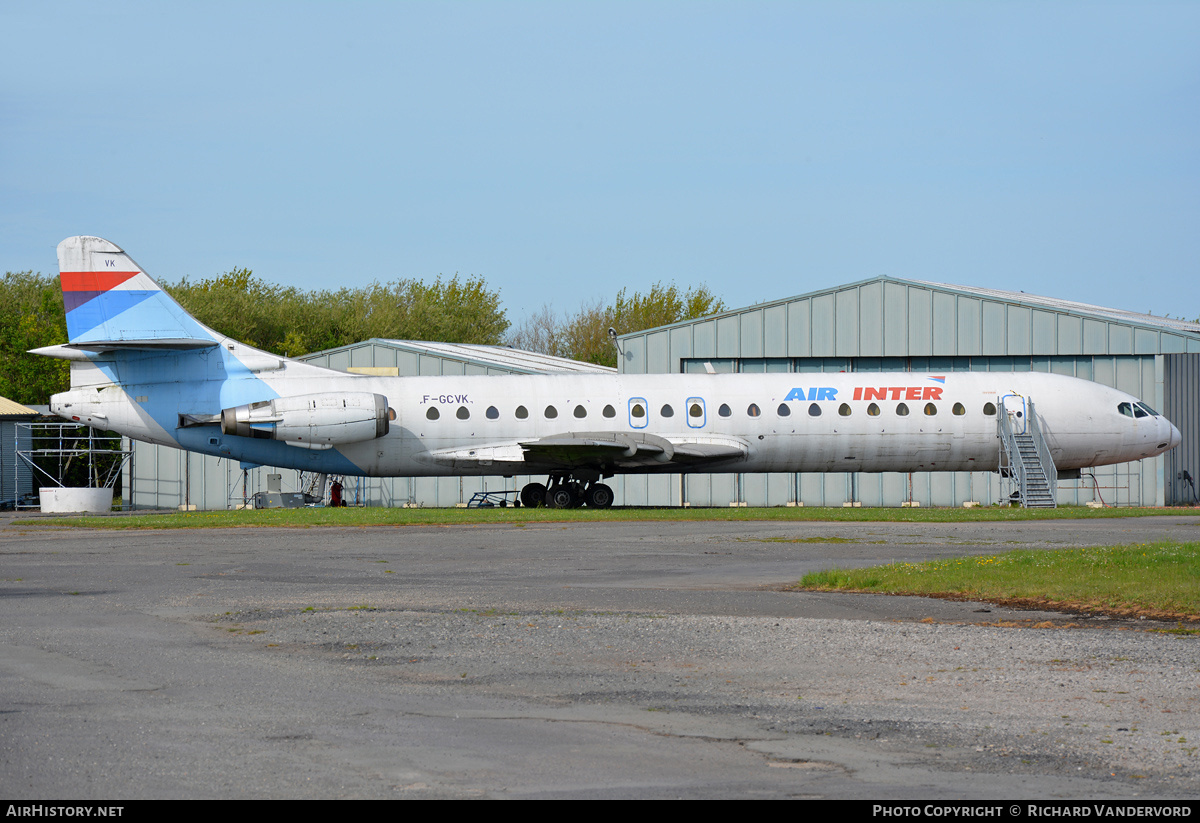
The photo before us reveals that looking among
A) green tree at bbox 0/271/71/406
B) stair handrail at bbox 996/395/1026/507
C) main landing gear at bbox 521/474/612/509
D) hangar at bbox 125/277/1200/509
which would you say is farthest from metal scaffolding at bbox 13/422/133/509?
stair handrail at bbox 996/395/1026/507

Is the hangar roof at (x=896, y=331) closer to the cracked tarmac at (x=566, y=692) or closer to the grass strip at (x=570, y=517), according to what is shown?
the grass strip at (x=570, y=517)

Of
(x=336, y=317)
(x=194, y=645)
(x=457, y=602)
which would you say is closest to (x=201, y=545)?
(x=457, y=602)

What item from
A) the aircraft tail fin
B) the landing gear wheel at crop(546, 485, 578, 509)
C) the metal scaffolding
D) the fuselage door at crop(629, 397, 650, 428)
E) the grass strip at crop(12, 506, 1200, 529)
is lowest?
the grass strip at crop(12, 506, 1200, 529)

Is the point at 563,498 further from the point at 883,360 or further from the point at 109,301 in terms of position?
the point at 883,360

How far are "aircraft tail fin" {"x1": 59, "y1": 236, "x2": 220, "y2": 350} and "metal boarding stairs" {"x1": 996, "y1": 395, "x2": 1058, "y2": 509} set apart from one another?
21497 mm

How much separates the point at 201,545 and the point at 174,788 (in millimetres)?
15655

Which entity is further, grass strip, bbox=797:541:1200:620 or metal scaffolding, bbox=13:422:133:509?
metal scaffolding, bbox=13:422:133:509

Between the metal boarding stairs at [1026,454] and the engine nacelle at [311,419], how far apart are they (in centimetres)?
1678

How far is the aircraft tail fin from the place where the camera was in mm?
30297

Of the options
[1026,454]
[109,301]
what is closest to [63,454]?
[109,301]

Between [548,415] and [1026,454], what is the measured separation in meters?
13.0

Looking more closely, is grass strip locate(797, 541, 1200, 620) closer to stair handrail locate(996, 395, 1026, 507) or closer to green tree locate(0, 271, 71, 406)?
stair handrail locate(996, 395, 1026, 507)

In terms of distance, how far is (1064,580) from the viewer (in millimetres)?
12836
